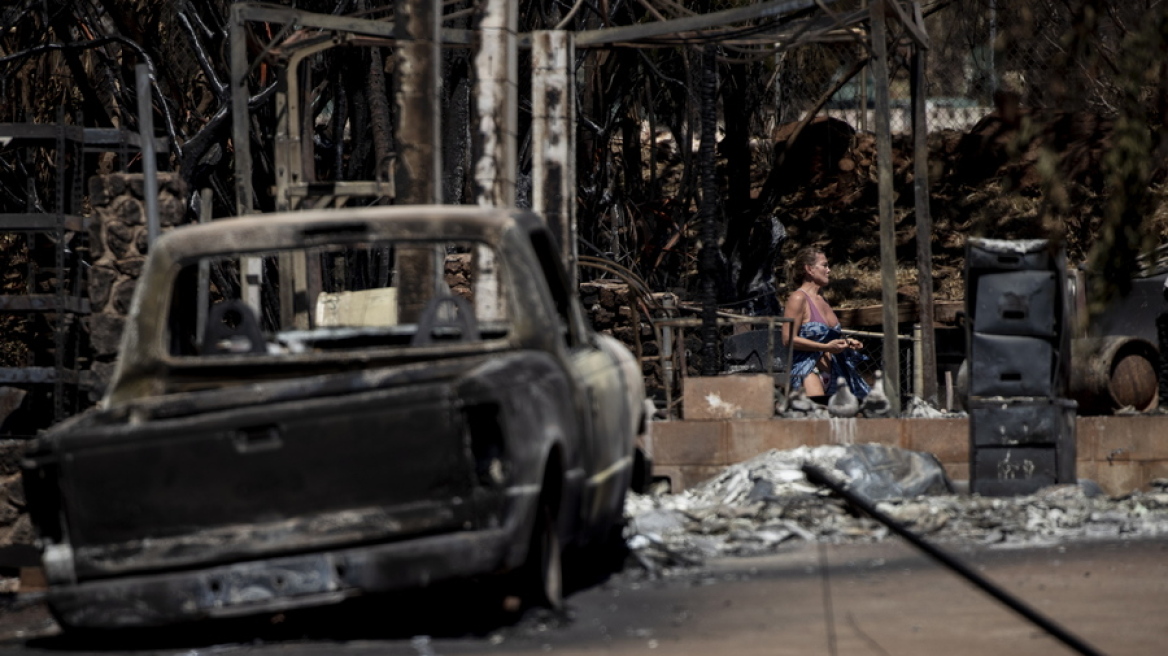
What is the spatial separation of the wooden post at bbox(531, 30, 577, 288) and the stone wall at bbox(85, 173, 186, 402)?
2864 mm

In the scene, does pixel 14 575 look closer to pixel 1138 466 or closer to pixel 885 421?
pixel 885 421

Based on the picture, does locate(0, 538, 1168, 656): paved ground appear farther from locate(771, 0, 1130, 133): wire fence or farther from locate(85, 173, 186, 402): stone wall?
locate(771, 0, 1130, 133): wire fence

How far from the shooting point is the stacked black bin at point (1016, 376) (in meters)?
11.5

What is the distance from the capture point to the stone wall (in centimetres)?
1238

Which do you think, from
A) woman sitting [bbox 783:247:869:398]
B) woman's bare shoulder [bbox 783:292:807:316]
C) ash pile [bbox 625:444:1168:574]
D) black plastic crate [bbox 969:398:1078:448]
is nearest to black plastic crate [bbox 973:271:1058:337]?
black plastic crate [bbox 969:398:1078:448]

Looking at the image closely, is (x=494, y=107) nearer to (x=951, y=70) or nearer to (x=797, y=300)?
(x=797, y=300)

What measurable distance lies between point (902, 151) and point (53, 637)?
2740 centimetres

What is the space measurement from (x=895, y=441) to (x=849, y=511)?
72.9 inches

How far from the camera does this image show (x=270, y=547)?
6.56m

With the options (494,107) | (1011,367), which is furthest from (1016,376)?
(494,107)

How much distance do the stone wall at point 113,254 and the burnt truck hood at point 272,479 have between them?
5.88m

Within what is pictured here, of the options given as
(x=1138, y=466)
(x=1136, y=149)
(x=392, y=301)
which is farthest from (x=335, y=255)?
(x=1136, y=149)

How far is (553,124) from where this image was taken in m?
13.6

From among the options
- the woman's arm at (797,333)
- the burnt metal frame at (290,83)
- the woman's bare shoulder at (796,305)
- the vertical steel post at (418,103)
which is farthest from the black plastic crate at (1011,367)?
the burnt metal frame at (290,83)
